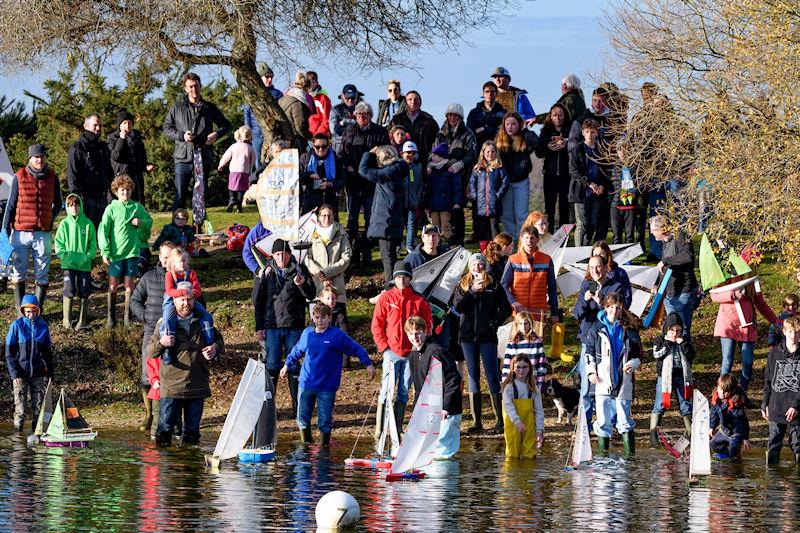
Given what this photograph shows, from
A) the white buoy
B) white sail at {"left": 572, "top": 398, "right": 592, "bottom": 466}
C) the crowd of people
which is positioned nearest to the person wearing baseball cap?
the crowd of people

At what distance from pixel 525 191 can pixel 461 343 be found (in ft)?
17.9

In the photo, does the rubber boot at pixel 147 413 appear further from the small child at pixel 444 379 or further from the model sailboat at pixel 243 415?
the small child at pixel 444 379

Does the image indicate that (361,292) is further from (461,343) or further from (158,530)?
(158,530)

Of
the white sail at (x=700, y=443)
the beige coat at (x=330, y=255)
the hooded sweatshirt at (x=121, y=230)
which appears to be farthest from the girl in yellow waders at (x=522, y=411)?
the hooded sweatshirt at (x=121, y=230)

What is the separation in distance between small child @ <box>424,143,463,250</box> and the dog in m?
4.89

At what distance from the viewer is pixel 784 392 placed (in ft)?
57.9

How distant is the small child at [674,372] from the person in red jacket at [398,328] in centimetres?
277

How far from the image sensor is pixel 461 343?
19.2 metres

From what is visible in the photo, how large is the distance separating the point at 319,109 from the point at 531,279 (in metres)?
7.90

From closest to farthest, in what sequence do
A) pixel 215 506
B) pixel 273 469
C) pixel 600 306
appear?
1. pixel 215 506
2. pixel 273 469
3. pixel 600 306

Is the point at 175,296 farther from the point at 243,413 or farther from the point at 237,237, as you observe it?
the point at 237,237

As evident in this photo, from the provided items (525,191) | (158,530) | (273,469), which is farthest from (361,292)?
(158,530)

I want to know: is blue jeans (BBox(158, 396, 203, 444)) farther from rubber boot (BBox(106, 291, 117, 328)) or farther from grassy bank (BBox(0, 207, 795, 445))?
rubber boot (BBox(106, 291, 117, 328))

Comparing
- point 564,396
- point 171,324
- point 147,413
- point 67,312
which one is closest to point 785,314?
point 564,396
